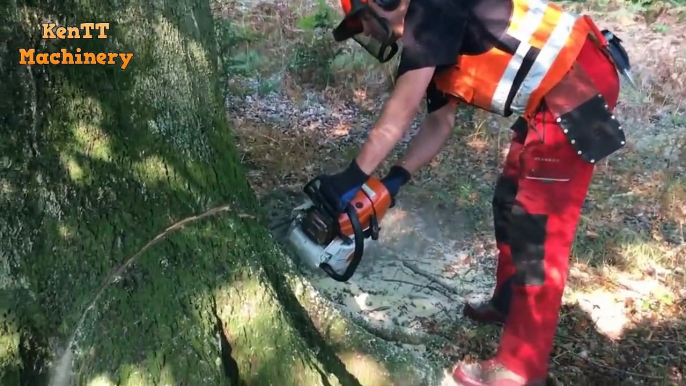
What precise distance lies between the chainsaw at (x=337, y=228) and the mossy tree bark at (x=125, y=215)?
1.07ft

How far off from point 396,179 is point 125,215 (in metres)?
1.16

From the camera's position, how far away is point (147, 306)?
6.53ft

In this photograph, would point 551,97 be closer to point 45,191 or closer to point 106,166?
point 106,166

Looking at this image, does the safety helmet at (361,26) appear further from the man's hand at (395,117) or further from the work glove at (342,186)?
the work glove at (342,186)

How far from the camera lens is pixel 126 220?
2.01 m

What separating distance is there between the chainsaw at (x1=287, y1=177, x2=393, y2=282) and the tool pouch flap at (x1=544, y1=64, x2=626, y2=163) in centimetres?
69

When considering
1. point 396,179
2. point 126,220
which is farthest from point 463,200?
point 126,220

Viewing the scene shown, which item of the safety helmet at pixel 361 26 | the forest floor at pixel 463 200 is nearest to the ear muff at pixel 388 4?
the safety helmet at pixel 361 26

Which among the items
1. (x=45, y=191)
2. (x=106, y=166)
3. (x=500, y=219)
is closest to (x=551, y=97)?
(x=500, y=219)

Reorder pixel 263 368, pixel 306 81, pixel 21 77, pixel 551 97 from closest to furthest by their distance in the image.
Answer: pixel 21 77, pixel 263 368, pixel 551 97, pixel 306 81

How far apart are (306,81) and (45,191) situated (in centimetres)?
439

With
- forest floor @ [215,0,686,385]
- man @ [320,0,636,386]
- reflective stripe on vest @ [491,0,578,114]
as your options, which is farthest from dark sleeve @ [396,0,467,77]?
forest floor @ [215,0,686,385]

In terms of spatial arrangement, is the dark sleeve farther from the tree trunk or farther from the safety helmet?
the tree trunk
